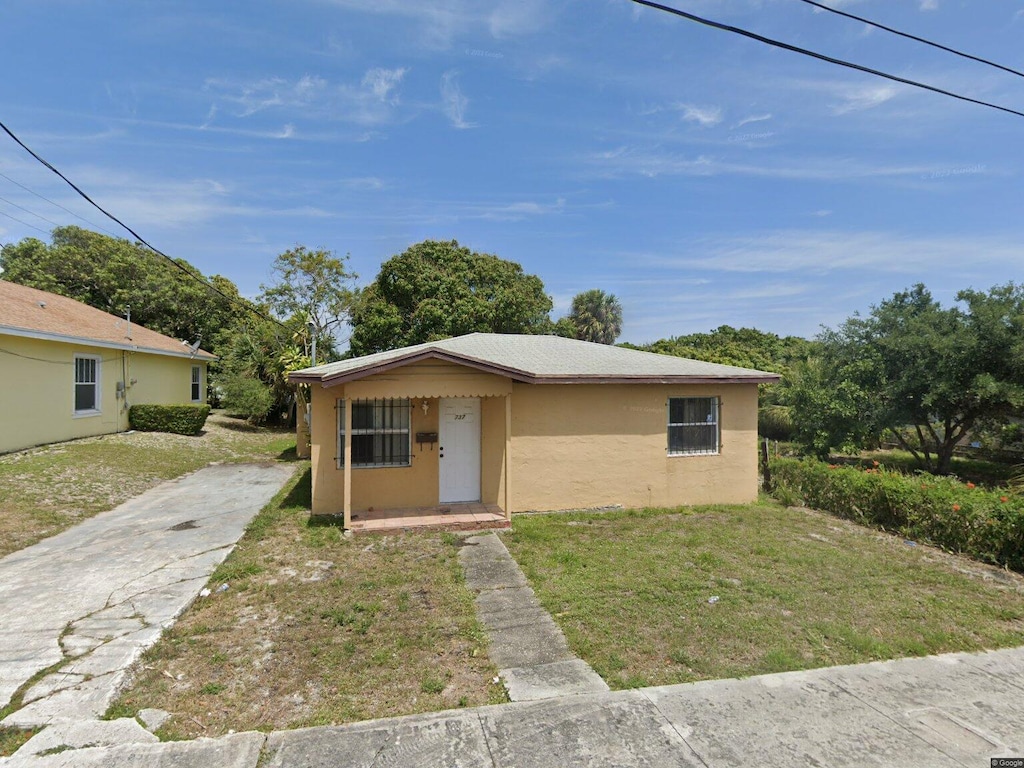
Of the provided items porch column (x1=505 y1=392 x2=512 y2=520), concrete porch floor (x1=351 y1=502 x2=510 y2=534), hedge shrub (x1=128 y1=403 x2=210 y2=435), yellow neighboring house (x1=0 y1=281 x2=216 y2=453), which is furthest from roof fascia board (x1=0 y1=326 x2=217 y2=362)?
porch column (x1=505 y1=392 x2=512 y2=520)

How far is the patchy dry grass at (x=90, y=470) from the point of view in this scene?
7719 millimetres

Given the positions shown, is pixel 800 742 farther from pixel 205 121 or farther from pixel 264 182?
pixel 264 182

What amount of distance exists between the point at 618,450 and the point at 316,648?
6.44m

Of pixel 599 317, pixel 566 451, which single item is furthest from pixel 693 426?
pixel 599 317

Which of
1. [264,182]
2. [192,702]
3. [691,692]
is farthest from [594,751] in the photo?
[264,182]

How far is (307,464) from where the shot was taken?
45.7ft

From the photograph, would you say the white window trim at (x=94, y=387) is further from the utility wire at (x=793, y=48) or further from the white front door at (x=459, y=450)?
the utility wire at (x=793, y=48)

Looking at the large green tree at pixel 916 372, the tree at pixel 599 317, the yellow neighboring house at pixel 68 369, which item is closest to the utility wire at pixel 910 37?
the large green tree at pixel 916 372

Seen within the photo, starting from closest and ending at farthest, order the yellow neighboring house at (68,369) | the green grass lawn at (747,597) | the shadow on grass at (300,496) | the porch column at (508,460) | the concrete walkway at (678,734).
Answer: the concrete walkway at (678,734)
the green grass lawn at (747,597)
the porch column at (508,460)
the shadow on grass at (300,496)
the yellow neighboring house at (68,369)

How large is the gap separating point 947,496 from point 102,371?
66.3 ft

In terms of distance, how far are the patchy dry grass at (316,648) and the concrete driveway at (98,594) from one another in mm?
270

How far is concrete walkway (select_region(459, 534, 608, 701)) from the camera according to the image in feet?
12.5

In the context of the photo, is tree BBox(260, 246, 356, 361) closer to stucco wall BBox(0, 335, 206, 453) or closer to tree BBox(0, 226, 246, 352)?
tree BBox(0, 226, 246, 352)

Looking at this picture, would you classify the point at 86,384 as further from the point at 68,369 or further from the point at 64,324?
the point at 64,324
